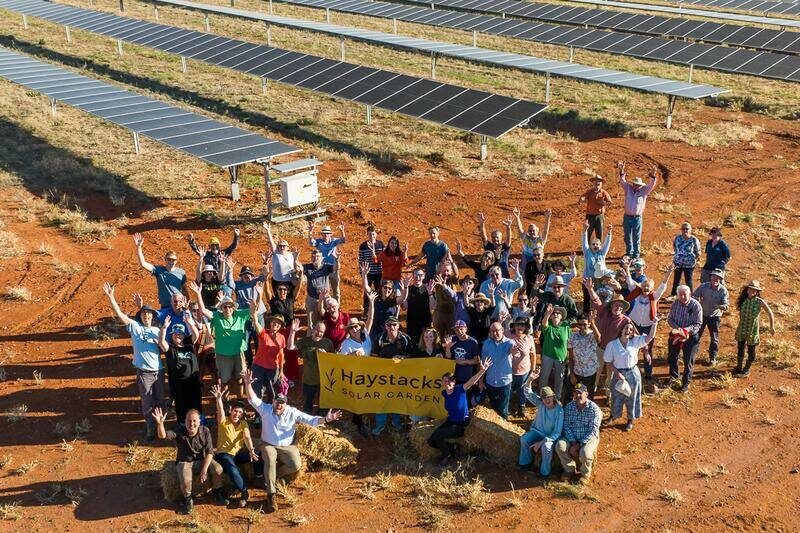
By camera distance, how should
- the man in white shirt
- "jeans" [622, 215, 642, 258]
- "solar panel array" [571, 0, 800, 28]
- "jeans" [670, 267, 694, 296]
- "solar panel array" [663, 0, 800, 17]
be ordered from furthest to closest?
"solar panel array" [663, 0, 800, 17]
"solar panel array" [571, 0, 800, 28]
"jeans" [622, 215, 642, 258]
"jeans" [670, 267, 694, 296]
the man in white shirt

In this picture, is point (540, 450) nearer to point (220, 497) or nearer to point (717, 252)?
point (220, 497)

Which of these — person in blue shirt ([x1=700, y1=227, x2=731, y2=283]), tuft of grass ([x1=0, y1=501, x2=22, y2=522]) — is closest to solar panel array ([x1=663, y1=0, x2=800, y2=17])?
person in blue shirt ([x1=700, y1=227, x2=731, y2=283])

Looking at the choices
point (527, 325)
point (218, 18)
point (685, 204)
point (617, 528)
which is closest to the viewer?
point (617, 528)

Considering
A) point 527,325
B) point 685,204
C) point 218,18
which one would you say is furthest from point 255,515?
point 218,18

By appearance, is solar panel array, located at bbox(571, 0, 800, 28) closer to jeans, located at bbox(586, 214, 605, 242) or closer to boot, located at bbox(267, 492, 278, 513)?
jeans, located at bbox(586, 214, 605, 242)

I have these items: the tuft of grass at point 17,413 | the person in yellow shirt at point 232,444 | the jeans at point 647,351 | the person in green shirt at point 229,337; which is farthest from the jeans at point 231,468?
the jeans at point 647,351

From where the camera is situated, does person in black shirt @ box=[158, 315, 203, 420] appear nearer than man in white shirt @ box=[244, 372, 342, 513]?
No

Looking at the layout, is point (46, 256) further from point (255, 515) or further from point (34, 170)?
point (255, 515)
